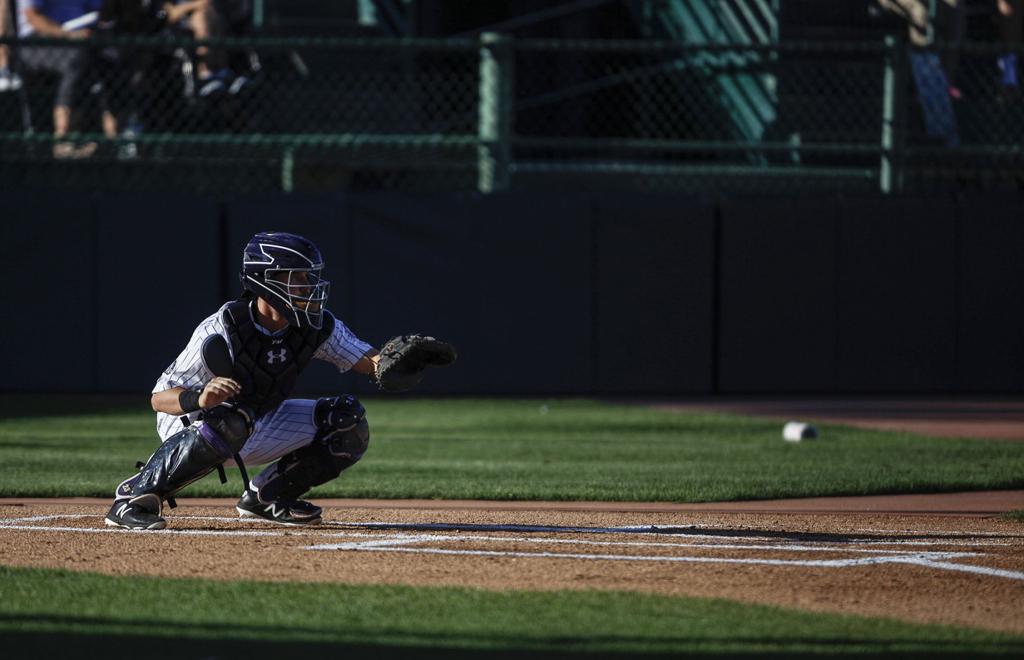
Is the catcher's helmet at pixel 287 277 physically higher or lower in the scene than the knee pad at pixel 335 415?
higher

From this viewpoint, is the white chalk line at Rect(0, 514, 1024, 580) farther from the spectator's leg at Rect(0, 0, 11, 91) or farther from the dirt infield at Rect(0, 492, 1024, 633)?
the spectator's leg at Rect(0, 0, 11, 91)

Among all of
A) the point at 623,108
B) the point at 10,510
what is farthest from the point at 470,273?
the point at 10,510

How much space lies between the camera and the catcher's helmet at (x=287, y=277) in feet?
21.5

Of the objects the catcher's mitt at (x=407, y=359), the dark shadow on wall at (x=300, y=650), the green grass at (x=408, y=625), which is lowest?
the green grass at (x=408, y=625)

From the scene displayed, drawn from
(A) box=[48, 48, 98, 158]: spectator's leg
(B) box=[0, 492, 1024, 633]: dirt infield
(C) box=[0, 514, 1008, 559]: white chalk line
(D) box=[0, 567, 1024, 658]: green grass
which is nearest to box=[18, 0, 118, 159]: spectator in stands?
(A) box=[48, 48, 98, 158]: spectator's leg

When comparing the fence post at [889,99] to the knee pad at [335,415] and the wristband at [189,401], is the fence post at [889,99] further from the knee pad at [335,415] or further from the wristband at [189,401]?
the wristband at [189,401]

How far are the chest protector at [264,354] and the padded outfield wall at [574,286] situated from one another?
763cm

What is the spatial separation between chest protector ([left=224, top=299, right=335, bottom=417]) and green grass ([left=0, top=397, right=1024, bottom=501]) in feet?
6.32

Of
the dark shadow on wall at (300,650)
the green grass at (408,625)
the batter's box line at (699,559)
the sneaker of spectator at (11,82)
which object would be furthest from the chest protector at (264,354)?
the sneaker of spectator at (11,82)

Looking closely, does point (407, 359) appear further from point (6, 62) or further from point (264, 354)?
point (6, 62)

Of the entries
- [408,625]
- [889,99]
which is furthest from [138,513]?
[889,99]

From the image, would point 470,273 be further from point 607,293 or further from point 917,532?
point 917,532

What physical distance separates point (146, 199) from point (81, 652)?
1053cm

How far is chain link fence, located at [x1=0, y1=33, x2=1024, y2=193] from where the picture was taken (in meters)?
14.0
